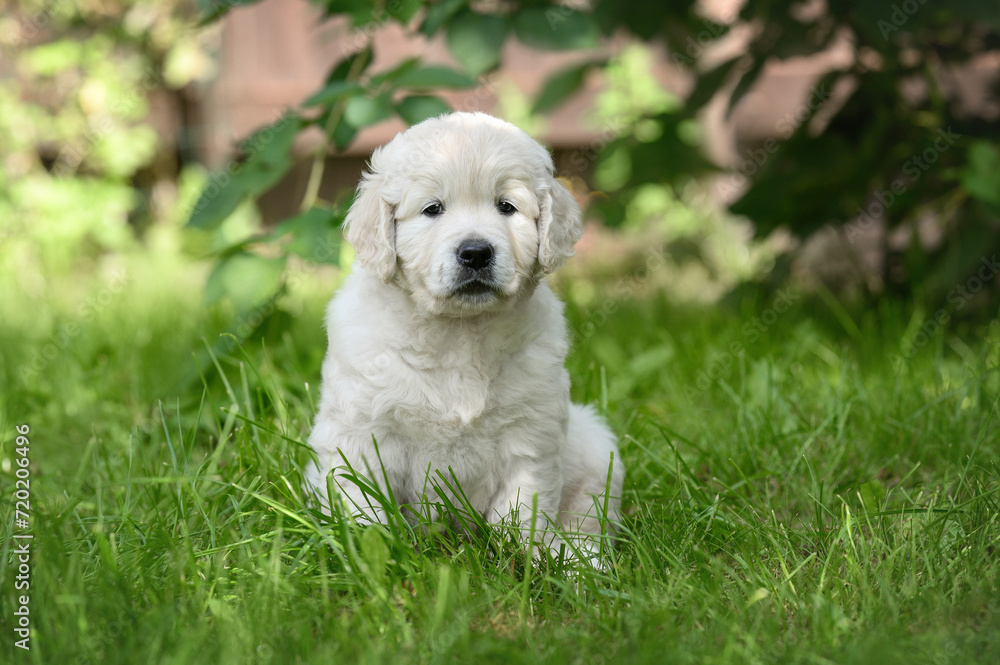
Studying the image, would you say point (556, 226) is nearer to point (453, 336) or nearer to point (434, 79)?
point (453, 336)

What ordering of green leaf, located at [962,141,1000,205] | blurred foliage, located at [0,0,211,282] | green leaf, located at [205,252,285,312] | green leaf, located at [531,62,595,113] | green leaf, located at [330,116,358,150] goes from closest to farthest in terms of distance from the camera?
green leaf, located at [205,252,285,312]
green leaf, located at [330,116,358,150]
green leaf, located at [962,141,1000,205]
green leaf, located at [531,62,595,113]
blurred foliage, located at [0,0,211,282]

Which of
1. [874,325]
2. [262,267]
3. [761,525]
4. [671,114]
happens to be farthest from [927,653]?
[671,114]

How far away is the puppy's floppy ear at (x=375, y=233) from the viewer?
2338 mm

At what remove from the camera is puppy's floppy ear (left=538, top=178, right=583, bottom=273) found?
94.6 inches

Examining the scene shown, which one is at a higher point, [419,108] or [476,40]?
[476,40]

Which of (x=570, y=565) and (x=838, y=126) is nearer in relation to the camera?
(x=570, y=565)

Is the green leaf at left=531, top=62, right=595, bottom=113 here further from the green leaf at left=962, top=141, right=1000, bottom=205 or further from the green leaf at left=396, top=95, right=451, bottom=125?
the green leaf at left=962, top=141, right=1000, bottom=205

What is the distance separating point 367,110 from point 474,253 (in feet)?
3.07

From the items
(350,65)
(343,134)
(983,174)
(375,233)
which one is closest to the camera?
(375,233)

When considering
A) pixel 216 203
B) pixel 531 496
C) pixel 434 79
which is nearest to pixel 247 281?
pixel 216 203

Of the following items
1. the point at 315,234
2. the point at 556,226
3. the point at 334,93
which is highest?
the point at 334,93

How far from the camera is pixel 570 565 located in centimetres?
223

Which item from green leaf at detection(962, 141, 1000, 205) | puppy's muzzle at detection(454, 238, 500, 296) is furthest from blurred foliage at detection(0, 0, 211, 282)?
green leaf at detection(962, 141, 1000, 205)

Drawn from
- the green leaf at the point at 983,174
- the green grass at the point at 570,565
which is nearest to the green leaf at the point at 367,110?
the green grass at the point at 570,565
